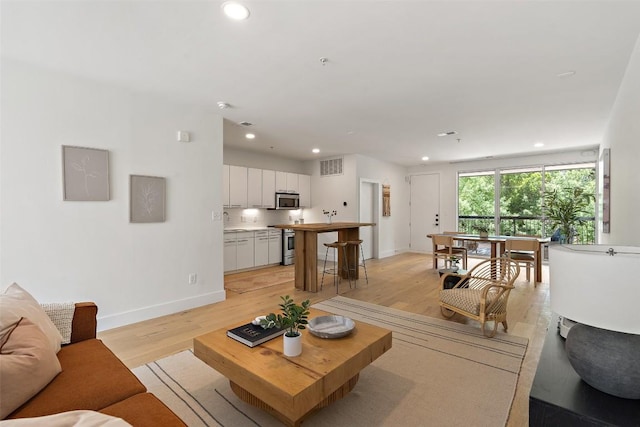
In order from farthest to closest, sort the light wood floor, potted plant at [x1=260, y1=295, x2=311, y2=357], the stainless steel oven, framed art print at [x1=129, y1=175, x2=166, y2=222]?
the stainless steel oven, framed art print at [x1=129, y1=175, x2=166, y2=222], the light wood floor, potted plant at [x1=260, y1=295, x2=311, y2=357]

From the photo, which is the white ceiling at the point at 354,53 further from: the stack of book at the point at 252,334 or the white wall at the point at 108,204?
the stack of book at the point at 252,334

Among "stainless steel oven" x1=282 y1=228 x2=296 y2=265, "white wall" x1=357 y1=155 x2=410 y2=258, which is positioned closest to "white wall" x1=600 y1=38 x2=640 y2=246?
"white wall" x1=357 y1=155 x2=410 y2=258

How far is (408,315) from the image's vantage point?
368 cm

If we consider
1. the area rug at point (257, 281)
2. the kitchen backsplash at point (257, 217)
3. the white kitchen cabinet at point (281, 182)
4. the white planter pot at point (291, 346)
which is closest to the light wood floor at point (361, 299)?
the area rug at point (257, 281)

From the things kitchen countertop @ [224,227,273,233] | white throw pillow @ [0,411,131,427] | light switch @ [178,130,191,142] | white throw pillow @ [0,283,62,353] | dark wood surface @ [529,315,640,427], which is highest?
light switch @ [178,130,191,142]

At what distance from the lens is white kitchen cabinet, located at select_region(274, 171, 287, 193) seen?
7044 millimetres

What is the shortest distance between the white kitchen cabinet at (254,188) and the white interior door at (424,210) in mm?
4706

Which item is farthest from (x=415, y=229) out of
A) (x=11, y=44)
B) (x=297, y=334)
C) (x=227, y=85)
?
A: (x=11, y=44)

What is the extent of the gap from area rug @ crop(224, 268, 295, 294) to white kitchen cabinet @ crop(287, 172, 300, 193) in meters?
2.16

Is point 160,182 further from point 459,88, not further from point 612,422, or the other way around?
point 612,422

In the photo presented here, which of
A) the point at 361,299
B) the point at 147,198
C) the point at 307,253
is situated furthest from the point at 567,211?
the point at 147,198

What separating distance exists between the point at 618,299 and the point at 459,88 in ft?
9.29

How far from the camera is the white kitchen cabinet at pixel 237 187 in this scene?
20.1ft

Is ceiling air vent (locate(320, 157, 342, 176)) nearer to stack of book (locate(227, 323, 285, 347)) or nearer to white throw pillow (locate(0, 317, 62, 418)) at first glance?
stack of book (locate(227, 323, 285, 347))
